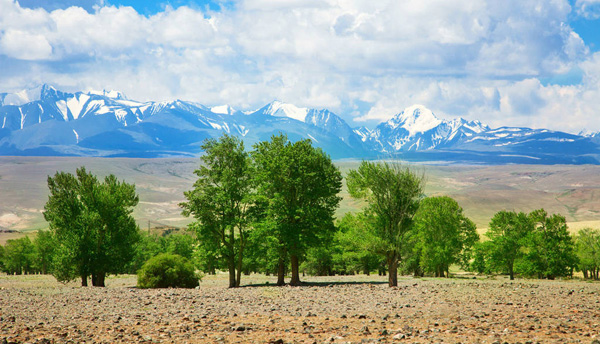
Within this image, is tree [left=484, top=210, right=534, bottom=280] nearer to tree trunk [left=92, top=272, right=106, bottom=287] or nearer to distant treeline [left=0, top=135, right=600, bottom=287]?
distant treeline [left=0, top=135, right=600, bottom=287]

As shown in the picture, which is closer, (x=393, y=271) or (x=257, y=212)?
(x=393, y=271)

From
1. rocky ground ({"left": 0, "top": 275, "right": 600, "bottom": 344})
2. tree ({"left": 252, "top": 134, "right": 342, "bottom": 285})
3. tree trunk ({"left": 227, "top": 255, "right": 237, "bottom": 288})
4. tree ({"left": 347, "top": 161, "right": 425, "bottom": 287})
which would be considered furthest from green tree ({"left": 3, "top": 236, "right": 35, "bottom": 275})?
tree ({"left": 347, "top": 161, "right": 425, "bottom": 287})

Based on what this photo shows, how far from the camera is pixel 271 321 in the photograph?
73.0 feet

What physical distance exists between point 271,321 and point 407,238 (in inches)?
898

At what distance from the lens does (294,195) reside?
50812 millimetres

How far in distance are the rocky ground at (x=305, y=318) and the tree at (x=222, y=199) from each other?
17.7m

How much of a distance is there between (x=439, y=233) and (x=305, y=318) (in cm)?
5912

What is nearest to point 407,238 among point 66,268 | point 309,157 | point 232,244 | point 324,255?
point 309,157

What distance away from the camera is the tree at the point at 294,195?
49125 mm

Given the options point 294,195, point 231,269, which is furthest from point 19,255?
point 294,195

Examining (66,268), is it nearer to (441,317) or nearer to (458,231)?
(441,317)

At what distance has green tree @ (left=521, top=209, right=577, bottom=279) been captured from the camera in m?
72.1

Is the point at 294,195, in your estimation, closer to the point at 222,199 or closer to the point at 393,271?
the point at 222,199

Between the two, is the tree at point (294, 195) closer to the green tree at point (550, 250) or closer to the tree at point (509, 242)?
the green tree at point (550, 250)
